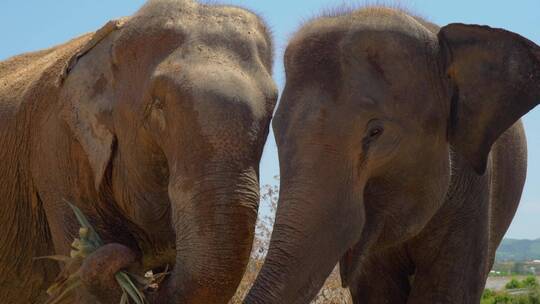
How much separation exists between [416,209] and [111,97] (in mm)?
2008

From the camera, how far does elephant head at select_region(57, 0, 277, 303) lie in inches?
227

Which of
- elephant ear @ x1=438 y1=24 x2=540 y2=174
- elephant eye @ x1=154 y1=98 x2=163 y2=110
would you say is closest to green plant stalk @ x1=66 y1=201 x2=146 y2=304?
elephant eye @ x1=154 y1=98 x2=163 y2=110

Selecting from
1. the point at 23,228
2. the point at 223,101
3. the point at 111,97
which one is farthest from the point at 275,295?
the point at 23,228

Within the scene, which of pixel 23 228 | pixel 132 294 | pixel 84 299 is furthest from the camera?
pixel 23 228

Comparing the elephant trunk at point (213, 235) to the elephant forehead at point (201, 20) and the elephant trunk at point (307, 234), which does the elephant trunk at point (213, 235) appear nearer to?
the elephant trunk at point (307, 234)

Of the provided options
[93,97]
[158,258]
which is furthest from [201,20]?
[158,258]

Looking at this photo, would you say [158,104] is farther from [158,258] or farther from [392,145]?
[392,145]

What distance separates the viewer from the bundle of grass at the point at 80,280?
18.8 feet

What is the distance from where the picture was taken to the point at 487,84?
19.8ft

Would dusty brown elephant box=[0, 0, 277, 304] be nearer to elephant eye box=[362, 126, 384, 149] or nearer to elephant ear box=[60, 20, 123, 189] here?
elephant ear box=[60, 20, 123, 189]

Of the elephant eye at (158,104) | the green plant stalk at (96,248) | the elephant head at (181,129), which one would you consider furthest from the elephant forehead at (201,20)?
the green plant stalk at (96,248)

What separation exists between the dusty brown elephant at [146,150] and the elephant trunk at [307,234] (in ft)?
1.93

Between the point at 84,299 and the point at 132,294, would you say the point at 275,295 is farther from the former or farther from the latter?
the point at 84,299

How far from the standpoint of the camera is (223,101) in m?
6.00
